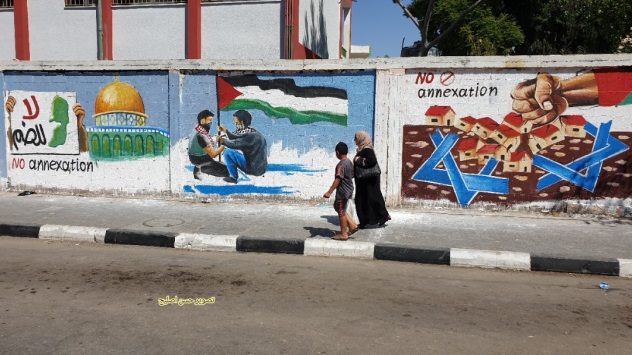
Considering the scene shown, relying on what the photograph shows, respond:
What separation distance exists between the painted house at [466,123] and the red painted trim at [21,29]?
13194 millimetres

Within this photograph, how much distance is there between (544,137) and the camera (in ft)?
26.6

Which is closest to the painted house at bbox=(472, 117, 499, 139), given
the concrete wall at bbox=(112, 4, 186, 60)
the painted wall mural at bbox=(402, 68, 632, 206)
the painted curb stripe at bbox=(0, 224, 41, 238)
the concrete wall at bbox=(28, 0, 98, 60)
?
the painted wall mural at bbox=(402, 68, 632, 206)

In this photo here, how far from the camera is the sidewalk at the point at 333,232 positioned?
6.03 metres

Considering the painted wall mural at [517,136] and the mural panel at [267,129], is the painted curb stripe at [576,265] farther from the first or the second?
the mural panel at [267,129]

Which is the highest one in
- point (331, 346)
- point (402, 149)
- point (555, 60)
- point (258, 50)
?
point (258, 50)

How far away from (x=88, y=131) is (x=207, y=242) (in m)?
4.72

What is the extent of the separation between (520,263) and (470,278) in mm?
849

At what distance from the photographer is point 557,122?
316 inches

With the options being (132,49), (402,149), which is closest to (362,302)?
(402,149)

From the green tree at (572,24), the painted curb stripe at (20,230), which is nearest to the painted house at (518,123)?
the painted curb stripe at (20,230)

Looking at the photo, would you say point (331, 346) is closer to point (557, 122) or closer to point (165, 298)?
point (165, 298)

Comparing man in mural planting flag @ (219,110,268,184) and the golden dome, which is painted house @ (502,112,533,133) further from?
the golden dome

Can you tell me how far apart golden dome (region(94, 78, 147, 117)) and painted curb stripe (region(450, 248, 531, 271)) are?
6.52m

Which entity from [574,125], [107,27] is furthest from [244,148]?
A: [107,27]
